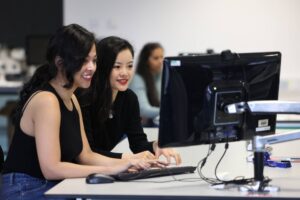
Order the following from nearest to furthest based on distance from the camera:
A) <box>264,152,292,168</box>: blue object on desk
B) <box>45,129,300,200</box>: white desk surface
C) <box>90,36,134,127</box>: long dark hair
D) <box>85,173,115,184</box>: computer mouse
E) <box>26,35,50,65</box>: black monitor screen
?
<box>45,129,300,200</box>: white desk surface
<box>85,173,115,184</box>: computer mouse
<box>264,152,292,168</box>: blue object on desk
<box>90,36,134,127</box>: long dark hair
<box>26,35,50,65</box>: black monitor screen

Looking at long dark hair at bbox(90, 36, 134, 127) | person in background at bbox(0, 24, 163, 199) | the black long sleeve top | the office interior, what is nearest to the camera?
person in background at bbox(0, 24, 163, 199)

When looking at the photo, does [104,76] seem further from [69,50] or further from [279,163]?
[279,163]

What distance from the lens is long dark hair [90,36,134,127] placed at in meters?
3.09

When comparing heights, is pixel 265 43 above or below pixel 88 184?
above

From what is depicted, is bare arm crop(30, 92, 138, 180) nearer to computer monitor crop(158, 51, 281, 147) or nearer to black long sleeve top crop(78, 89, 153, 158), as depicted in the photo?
computer monitor crop(158, 51, 281, 147)

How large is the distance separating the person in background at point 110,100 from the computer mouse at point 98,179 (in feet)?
2.10

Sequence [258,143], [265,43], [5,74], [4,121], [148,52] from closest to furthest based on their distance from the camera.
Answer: [258,143]
[148,52]
[265,43]
[4,121]
[5,74]

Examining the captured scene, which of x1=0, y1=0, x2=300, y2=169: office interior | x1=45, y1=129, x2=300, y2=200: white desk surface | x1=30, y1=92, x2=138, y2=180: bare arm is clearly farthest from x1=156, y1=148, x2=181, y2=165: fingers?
x1=0, y1=0, x2=300, y2=169: office interior

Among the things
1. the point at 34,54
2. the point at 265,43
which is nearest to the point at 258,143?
the point at 265,43

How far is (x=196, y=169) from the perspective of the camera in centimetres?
265

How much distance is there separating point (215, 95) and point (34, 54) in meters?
5.29

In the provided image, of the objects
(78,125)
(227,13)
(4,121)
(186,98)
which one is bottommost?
(4,121)

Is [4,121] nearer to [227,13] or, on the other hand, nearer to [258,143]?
[227,13]

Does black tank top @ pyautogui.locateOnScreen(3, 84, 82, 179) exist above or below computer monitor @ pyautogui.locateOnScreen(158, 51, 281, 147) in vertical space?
below
